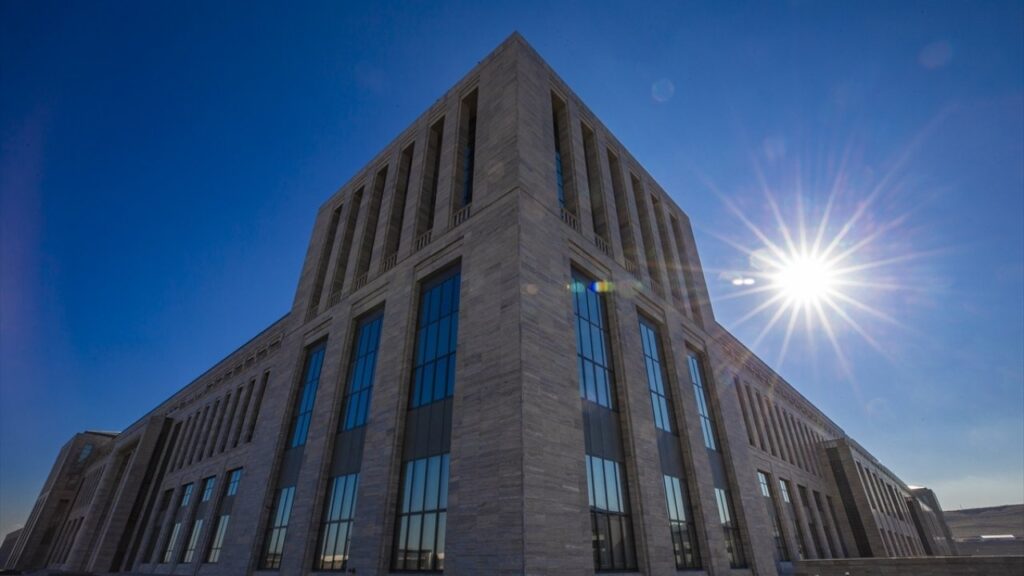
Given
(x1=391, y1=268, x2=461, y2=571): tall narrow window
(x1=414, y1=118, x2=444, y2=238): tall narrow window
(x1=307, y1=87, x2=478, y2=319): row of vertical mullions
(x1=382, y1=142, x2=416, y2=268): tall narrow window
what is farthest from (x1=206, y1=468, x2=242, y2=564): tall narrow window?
(x1=414, y1=118, x2=444, y2=238): tall narrow window

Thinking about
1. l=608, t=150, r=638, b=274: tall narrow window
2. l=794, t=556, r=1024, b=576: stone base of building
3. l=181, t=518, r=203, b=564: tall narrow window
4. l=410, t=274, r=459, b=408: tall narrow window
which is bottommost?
l=794, t=556, r=1024, b=576: stone base of building

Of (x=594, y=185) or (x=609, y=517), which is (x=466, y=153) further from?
(x=609, y=517)

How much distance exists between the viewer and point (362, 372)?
2095cm

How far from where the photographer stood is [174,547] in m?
32.5

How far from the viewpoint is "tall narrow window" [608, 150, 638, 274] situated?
24000 mm

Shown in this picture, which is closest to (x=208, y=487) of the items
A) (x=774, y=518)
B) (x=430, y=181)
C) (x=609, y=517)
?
(x=430, y=181)

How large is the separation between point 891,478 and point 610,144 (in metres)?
66.6

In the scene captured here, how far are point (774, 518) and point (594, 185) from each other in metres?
28.7

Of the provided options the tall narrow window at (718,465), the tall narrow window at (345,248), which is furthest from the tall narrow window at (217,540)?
the tall narrow window at (718,465)

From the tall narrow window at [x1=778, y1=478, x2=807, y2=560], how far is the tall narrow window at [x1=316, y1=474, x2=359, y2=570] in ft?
110

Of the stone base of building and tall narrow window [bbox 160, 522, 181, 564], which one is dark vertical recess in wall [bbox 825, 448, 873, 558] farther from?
tall narrow window [bbox 160, 522, 181, 564]

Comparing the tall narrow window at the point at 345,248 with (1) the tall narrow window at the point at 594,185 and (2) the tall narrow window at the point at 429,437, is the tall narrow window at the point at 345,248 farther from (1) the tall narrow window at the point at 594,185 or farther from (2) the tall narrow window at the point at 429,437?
(1) the tall narrow window at the point at 594,185

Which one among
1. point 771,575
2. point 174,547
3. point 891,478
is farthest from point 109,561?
point 891,478

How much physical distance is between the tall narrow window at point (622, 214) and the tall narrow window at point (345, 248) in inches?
633
